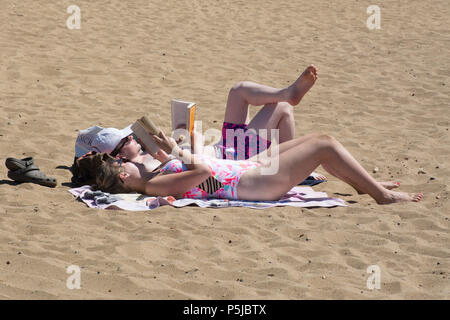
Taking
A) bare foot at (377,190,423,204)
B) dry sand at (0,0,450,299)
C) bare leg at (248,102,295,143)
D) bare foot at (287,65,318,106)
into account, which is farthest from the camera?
bare leg at (248,102,295,143)

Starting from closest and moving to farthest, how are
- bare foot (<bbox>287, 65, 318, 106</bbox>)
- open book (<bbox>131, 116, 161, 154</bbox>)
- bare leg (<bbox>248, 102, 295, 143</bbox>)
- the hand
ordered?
open book (<bbox>131, 116, 161, 154</bbox>) < the hand < bare foot (<bbox>287, 65, 318, 106</bbox>) < bare leg (<bbox>248, 102, 295, 143</bbox>)

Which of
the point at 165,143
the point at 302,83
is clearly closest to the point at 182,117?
the point at 165,143

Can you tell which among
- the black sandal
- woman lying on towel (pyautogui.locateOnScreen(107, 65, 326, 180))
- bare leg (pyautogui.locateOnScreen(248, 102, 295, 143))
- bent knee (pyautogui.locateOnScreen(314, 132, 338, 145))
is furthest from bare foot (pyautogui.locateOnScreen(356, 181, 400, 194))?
the black sandal

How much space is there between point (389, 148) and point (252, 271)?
10.3 feet

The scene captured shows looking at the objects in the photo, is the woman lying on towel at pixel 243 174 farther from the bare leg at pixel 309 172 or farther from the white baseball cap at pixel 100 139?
the white baseball cap at pixel 100 139

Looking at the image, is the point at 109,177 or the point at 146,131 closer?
the point at 146,131

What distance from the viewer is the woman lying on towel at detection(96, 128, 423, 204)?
5.06 metres

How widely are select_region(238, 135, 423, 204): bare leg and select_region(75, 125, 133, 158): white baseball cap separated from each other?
1119 mm

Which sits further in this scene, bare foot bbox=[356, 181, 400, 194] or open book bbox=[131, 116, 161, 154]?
bare foot bbox=[356, 181, 400, 194]

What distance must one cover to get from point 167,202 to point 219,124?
2.44m

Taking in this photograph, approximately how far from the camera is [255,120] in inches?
226

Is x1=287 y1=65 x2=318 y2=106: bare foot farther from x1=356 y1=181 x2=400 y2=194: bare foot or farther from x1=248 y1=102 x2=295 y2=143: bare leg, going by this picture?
x1=356 y1=181 x2=400 y2=194: bare foot

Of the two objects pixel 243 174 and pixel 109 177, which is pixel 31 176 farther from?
pixel 243 174
